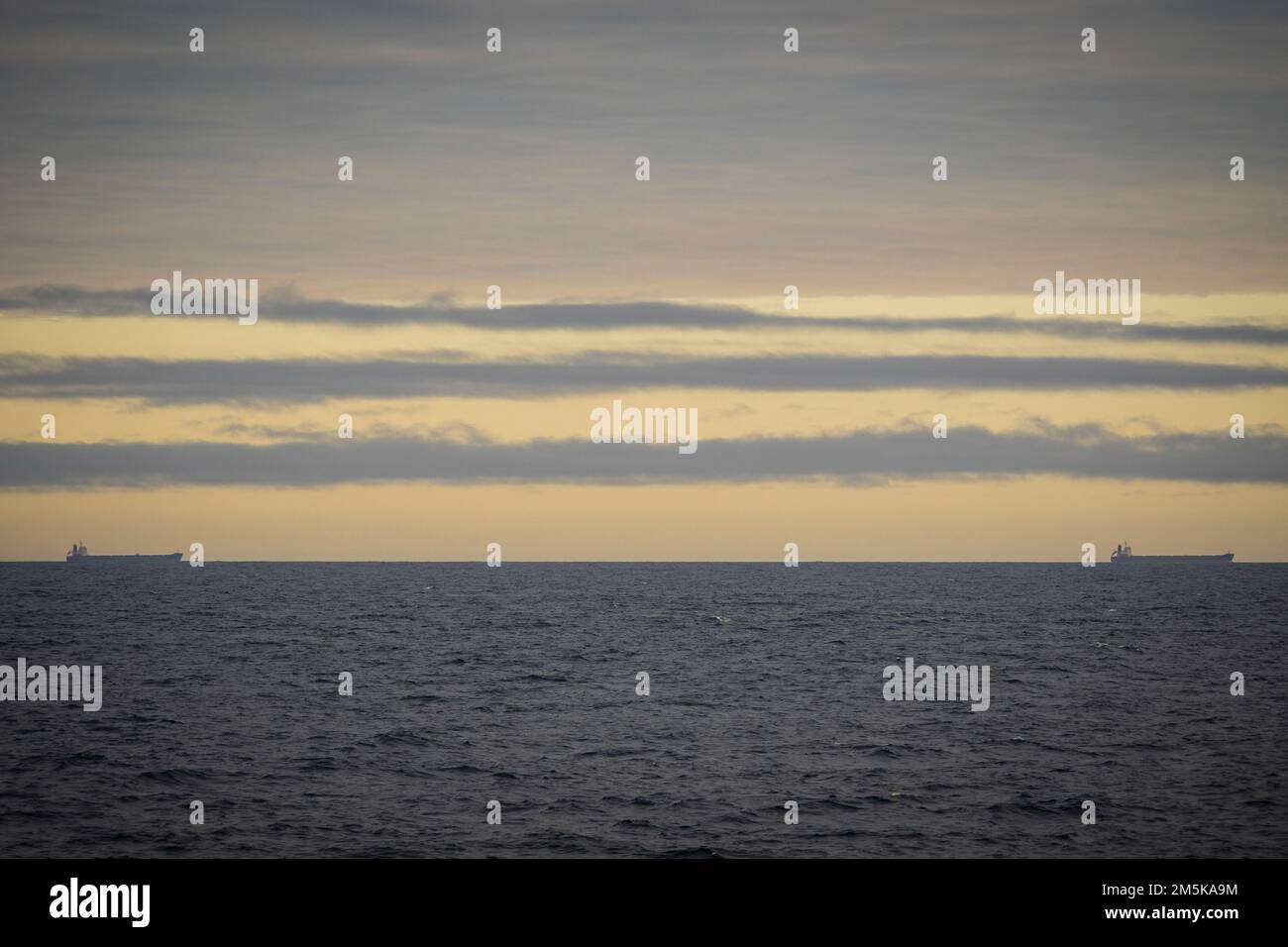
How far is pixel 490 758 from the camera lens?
4609 centimetres

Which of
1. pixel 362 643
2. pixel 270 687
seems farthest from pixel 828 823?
pixel 362 643

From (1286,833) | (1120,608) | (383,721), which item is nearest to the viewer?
(1286,833)

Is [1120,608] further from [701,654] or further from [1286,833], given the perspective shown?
[1286,833]

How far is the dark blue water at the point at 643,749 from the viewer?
114 feet

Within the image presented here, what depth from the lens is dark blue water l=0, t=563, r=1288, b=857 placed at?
3475 cm

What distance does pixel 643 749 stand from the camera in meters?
48.2
